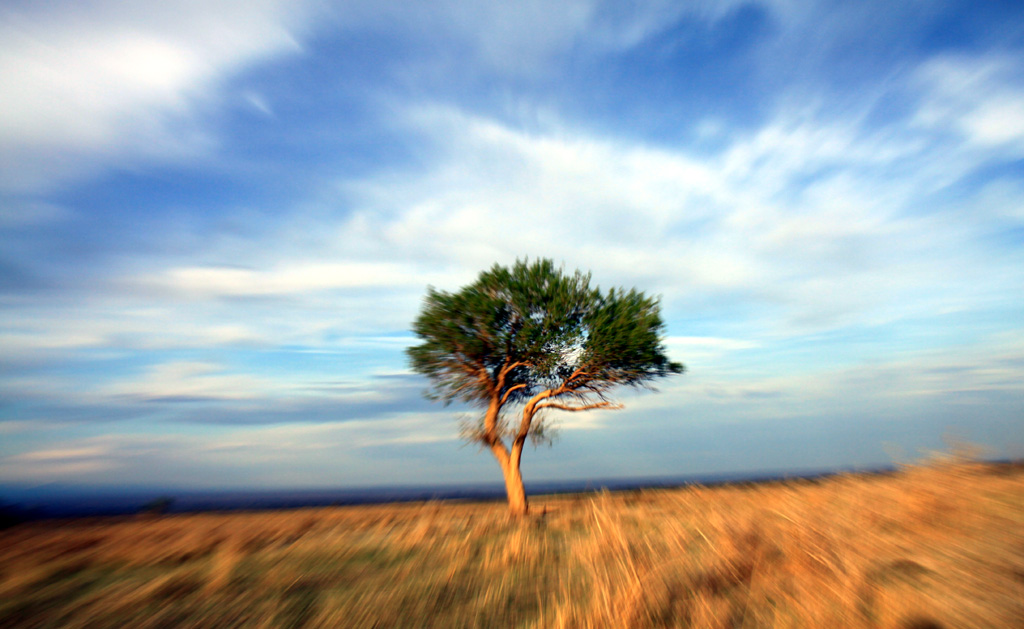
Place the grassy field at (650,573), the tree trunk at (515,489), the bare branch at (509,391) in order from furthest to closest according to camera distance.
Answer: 1. the bare branch at (509,391)
2. the tree trunk at (515,489)
3. the grassy field at (650,573)

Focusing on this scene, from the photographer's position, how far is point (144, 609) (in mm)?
6496

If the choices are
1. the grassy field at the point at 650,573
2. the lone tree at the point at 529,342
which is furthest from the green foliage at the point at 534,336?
the grassy field at the point at 650,573

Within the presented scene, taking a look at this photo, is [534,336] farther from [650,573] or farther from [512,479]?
[650,573]

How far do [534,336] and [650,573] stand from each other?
15109 millimetres

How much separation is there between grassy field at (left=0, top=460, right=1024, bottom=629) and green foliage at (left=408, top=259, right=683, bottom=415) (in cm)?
1071

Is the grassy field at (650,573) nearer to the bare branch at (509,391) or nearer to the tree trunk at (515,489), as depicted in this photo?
the tree trunk at (515,489)

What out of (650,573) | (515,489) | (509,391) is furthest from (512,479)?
(650,573)

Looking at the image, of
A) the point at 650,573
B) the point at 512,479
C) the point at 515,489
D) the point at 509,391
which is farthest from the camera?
the point at 509,391

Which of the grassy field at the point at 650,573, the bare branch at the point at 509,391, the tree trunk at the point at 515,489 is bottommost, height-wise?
the tree trunk at the point at 515,489

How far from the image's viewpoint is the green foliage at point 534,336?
20781 millimetres

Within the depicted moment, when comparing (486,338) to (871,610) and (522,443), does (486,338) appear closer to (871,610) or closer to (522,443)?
(522,443)

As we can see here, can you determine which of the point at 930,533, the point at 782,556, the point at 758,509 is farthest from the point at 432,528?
the point at 930,533

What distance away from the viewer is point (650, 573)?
5738mm

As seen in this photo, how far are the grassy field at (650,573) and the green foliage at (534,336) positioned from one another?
1071 centimetres
